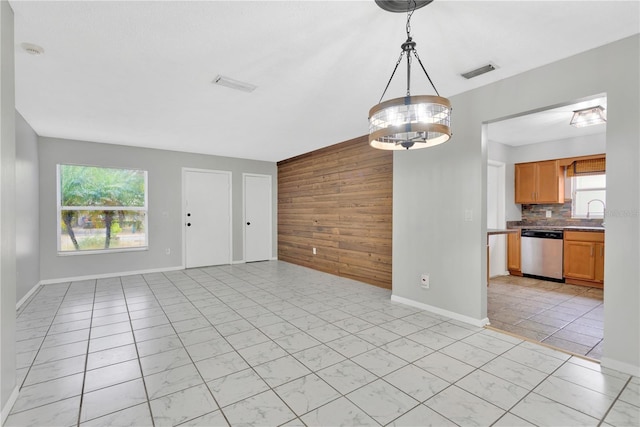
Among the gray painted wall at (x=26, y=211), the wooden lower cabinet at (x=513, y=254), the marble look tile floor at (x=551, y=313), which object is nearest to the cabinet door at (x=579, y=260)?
the marble look tile floor at (x=551, y=313)

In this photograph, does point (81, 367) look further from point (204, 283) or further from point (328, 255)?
point (328, 255)

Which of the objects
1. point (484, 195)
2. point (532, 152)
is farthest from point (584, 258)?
point (484, 195)

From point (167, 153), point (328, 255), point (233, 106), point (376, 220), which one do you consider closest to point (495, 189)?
point (376, 220)

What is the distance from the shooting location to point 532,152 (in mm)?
5586

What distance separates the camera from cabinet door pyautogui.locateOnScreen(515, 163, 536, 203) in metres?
5.54

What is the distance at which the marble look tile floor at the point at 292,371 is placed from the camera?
1.74m

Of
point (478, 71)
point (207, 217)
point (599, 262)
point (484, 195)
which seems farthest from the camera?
point (207, 217)

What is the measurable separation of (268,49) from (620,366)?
11.5ft

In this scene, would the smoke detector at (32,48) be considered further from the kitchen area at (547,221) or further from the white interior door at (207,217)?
the kitchen area at (547,221)

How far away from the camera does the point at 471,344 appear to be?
2.63 meters

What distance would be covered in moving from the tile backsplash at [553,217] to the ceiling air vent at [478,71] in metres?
4.06

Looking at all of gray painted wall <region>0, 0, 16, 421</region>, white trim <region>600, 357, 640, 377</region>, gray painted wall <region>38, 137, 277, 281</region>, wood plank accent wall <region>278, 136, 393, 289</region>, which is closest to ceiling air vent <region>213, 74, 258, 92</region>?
gray painted wall <region>0, 0, 16, 421</region>

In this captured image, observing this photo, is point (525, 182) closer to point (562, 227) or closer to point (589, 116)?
point (562, 227)

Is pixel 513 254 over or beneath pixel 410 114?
beneath
